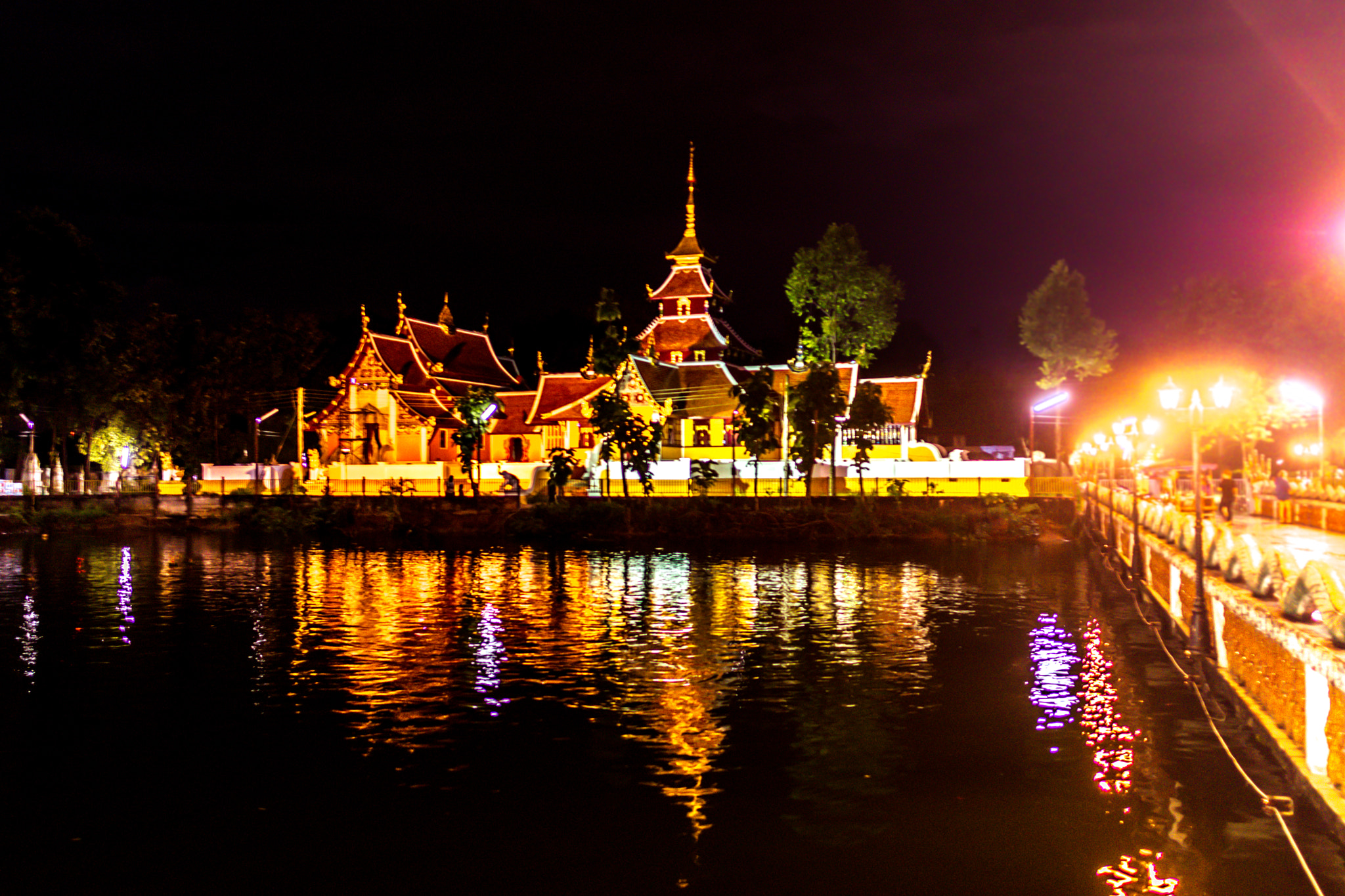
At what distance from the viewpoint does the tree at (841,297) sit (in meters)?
74.7

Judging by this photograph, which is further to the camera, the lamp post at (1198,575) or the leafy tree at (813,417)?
the leafy tree at (813,417)

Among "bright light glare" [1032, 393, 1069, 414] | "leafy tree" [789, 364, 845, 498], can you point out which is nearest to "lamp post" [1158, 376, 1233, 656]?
"leafy tree" [789, 364, 845, 498]

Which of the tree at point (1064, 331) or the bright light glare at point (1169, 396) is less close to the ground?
the tree at point (1064, 331)

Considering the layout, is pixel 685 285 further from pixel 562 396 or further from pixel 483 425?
pixel 483 425

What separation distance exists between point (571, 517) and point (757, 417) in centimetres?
942

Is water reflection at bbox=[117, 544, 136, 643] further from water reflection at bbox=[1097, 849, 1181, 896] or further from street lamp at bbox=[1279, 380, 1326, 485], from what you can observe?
street lamp at bbox=[1279, 380, 1326, 485]

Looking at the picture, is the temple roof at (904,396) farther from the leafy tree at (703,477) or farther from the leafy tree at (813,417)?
the leafy tree at (703,477)

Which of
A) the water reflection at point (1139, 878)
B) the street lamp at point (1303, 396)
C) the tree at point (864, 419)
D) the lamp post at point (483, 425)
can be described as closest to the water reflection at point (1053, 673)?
the water reflection at point (1139, 878)

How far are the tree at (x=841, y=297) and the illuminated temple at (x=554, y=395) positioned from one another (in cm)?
474

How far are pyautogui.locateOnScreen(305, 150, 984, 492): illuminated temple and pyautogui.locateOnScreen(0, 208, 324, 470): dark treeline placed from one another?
723 cm

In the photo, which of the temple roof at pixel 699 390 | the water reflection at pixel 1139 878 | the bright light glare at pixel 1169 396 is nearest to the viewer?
the water reflection at pixel 1139 878

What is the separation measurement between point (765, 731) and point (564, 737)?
7.86 ft

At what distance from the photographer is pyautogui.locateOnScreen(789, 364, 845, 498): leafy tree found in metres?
46.3

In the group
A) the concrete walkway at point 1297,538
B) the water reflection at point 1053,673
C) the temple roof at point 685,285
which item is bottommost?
the water reflection at point 1053,673
